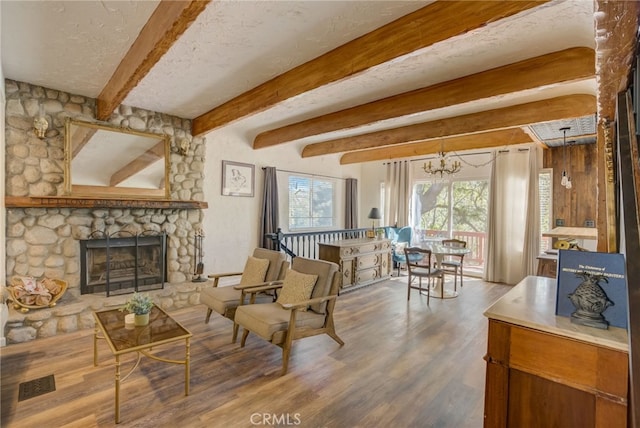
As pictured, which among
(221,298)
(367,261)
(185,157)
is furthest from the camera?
(367,261)

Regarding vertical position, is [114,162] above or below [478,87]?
below

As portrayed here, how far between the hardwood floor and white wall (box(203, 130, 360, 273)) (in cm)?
165

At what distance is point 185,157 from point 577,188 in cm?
633

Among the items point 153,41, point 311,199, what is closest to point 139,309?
point 153,41

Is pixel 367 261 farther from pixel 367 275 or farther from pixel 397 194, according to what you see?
pixel 397 194

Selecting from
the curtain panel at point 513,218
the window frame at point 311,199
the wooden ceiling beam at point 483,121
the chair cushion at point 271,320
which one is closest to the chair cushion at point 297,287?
the chair cushion at point 271,320

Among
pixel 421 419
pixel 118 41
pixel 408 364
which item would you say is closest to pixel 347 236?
pixel 408 364

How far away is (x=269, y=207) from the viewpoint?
580 centimetres

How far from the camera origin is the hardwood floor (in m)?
2.10

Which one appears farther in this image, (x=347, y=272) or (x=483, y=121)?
(x=347, y=272)

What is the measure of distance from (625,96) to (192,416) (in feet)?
10.4

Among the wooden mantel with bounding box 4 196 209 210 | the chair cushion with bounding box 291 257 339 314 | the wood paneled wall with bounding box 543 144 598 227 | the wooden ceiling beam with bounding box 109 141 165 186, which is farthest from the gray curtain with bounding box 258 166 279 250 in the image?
the wood paneled wall with bounding box 543 144 598 227

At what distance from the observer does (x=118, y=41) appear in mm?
2506

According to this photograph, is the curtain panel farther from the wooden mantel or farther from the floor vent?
the floor vent
